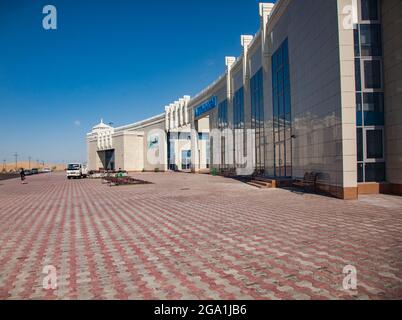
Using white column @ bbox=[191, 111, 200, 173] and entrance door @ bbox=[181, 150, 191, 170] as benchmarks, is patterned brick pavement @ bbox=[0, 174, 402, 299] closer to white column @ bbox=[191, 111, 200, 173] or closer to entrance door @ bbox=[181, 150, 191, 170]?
white column @ bbox=[191, 111, 200, 173]

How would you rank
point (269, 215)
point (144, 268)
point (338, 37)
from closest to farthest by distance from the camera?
1. point (144, 268)
2. point (269, 215)
3. point (338, 37)

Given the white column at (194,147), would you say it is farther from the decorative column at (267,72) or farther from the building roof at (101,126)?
the building roof at (101,126)

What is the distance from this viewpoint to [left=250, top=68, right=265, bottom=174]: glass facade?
2509 cm

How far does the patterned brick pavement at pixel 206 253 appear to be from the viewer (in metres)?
4.19

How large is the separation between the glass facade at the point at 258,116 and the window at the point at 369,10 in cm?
1082

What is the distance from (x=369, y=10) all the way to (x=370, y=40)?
1.51m

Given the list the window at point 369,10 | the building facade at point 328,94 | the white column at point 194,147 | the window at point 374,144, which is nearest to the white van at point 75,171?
the white column at point 194,147

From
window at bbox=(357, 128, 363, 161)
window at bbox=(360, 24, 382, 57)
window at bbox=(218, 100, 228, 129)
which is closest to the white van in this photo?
window at bbox=(218, 100, 228, 129)

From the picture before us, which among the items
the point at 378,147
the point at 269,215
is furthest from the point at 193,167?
the point at 269,215

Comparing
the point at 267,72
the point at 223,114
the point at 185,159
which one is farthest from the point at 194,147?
the point at 267,72
